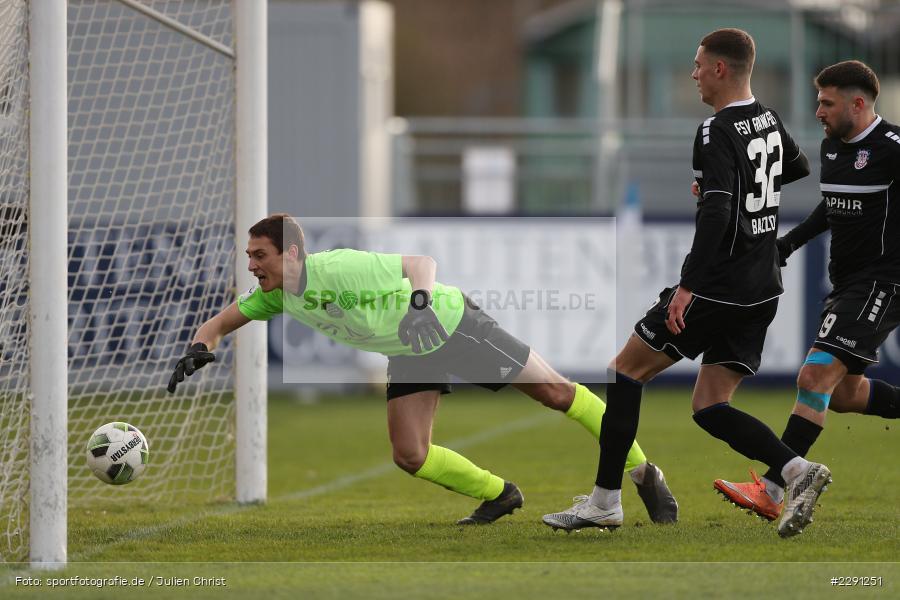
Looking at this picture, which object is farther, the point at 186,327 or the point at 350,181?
the point at 350,181

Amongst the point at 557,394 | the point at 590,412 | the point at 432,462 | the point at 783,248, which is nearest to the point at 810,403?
the point at 783,248

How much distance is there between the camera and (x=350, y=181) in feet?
53.7

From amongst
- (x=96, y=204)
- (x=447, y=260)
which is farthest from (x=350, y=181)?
(x=96, y=204)

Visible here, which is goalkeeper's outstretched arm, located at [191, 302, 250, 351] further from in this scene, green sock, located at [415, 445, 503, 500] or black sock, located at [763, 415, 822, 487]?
black sock, located at [763, 415, 822, 487]

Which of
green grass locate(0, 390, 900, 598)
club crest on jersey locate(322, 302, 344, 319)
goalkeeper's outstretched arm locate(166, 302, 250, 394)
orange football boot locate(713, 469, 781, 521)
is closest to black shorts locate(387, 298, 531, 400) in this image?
club crest on jersey locate(322, 302, 344, 319)

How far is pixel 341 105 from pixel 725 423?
11317mm

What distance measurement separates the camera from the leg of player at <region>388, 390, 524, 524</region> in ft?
20.6

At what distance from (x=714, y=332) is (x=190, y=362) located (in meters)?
2.28

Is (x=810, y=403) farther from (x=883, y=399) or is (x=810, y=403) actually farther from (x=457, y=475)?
(x=457, y=475)

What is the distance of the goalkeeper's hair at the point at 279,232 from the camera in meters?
5.90

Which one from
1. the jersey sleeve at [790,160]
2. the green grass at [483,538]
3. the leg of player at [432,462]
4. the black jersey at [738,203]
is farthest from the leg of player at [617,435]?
the jersey sleeve at [790,160]

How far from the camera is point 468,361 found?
6387 mm

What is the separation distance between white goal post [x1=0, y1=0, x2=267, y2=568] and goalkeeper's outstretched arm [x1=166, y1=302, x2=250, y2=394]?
→ 1.57 ft

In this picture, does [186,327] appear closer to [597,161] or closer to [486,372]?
[486,372]
